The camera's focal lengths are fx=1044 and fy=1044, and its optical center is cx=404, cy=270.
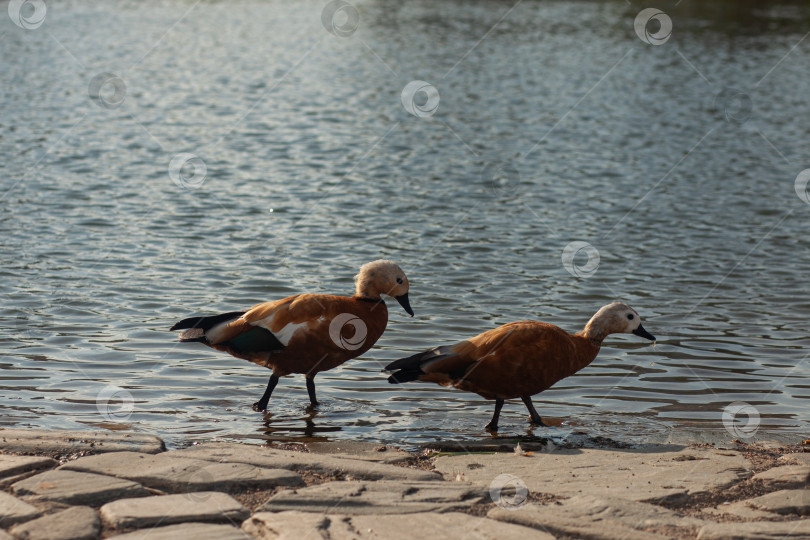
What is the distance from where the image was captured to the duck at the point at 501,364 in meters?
7.34

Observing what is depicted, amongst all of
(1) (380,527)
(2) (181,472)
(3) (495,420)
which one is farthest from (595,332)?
(2) (181,472)

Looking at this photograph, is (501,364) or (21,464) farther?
(501,364)

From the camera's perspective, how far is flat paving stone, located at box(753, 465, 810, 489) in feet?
19.4

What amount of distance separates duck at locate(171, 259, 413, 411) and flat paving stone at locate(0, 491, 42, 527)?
2770 mm

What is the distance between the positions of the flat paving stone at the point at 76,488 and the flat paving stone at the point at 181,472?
11 cm

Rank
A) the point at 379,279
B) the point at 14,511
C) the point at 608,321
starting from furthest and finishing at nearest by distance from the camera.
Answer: the point at 379,279 → the point at 608,321 → the point at 14,511

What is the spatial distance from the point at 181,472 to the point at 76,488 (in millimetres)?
562

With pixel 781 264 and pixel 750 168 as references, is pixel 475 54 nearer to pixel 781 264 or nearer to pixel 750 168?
pixel 750 168

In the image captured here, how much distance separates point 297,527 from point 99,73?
24.3 metres

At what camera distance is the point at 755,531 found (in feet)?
16.8

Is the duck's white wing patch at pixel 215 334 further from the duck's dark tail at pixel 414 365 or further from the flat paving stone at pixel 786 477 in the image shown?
the flat paving stone at pixel 786 477

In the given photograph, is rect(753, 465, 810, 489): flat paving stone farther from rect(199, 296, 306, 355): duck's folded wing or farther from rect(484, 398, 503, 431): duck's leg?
rect(199, 296, 306, 355): duck's folded wing

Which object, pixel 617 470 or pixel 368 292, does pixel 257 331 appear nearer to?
pixel 368 292

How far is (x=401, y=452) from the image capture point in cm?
653
